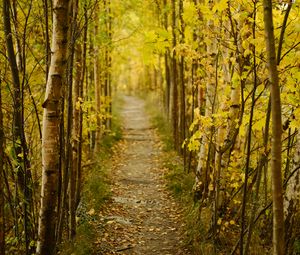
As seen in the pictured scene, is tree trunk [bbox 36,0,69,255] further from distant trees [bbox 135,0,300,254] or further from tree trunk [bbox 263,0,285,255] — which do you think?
tree trunk [bbox 263,0,285,255]

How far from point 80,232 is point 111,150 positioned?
284 inches

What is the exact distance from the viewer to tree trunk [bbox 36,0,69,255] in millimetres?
3555

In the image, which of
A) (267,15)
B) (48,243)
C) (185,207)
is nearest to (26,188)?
(48,243)

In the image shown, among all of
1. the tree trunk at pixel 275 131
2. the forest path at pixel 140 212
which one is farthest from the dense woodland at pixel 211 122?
the forest path at pixel 140 212

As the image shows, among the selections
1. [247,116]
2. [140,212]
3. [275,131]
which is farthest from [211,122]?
[140,212]

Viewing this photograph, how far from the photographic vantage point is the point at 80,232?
6508 mm

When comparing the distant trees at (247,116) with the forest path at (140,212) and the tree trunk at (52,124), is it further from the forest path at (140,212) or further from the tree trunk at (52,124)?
the tree trunk at (52,124)

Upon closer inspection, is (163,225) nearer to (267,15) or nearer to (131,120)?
(267,15)

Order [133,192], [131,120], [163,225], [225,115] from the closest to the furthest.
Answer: [225,115]
[163,225]
[133,192]
[131,120]

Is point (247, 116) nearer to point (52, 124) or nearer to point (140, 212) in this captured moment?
point (52, 124)

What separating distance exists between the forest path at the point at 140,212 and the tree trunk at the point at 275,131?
3849 mm

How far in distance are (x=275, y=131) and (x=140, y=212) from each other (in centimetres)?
601

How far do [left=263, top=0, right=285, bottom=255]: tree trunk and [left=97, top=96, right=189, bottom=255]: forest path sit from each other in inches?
152

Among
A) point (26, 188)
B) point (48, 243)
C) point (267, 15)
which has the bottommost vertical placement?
point (48, 243)
